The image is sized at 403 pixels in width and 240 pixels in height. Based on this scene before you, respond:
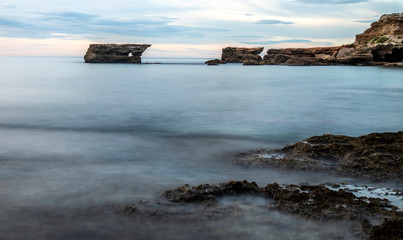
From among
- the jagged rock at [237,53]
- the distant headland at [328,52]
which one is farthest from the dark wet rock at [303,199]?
the jagged rock at [237,53]

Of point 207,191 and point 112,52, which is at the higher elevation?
point 112,52

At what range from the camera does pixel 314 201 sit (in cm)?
495

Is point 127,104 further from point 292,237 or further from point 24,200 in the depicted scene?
point 292,237

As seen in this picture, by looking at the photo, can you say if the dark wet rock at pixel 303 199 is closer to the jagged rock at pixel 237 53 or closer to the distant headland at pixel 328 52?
the distant headland at pixel 328 52

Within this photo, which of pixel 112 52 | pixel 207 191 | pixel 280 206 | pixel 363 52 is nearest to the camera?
pixel 280 206

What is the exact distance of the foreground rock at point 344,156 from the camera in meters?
6.28

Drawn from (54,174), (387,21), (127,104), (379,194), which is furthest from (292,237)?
(387,21)

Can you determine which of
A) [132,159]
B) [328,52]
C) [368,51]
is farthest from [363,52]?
[132,159]

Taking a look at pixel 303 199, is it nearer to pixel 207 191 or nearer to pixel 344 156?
pixel 207 191

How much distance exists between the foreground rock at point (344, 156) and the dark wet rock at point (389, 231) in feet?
6.23

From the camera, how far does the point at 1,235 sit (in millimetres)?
4133

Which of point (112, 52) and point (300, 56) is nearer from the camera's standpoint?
point (112, 52)

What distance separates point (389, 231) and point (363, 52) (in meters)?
67.0

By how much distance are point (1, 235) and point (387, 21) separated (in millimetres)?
77197
